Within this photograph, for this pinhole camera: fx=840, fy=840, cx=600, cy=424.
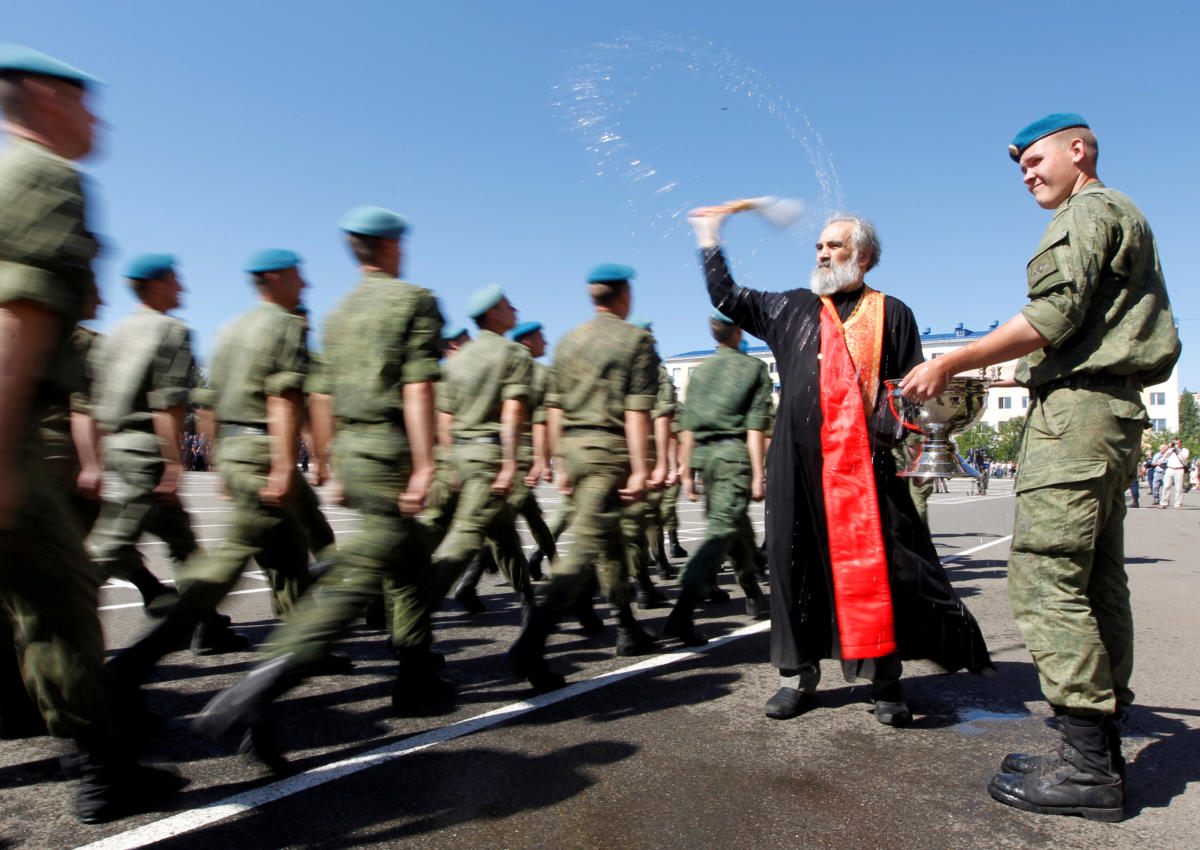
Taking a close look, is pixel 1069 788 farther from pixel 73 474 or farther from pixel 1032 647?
pixel 73 474

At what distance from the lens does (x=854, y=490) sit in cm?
343

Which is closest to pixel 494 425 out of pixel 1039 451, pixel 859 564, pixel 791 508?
pixel 791 508

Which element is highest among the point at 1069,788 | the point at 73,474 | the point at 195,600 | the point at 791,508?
the point at 73,474

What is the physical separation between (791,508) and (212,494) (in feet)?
60.1

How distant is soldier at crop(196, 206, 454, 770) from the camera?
9.41 feet

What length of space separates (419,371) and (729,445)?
8.71ft

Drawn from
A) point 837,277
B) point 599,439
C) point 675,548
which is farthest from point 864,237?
point 675,548

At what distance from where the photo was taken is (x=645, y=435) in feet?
13.4

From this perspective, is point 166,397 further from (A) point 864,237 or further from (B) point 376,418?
(A) point 864,237

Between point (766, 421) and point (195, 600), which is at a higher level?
point (766, 421)

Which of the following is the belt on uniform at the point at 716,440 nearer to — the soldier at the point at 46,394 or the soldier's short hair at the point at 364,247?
the soldier's short hair at the point at 364,247

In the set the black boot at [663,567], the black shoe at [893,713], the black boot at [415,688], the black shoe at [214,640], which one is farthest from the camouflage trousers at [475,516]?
the black boot at [663,567]

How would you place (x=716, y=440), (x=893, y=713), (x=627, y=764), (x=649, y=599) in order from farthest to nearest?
(x=649, y=599) < (x=716, y=440) < (x=893, y=713) < (x=627, y=764)

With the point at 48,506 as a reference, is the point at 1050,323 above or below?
above
